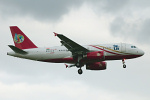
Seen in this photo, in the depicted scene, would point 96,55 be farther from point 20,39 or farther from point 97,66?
point 20,39

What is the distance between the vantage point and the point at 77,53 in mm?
67688

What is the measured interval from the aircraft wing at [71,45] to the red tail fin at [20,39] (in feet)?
29.6

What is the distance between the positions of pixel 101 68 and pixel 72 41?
1163cm

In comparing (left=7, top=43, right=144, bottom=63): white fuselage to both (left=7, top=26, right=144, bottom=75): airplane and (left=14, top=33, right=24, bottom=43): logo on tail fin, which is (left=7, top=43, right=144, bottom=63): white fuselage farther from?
(left=14, top=33, right=24, bottom=43): logo on tail fin

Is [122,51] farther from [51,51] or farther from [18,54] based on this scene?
[18,54]

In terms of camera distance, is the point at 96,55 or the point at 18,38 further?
the point at 18,38

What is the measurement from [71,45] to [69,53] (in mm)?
3858

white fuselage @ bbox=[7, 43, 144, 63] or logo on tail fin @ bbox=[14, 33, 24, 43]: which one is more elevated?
logo on tail fin @ bbox=[14, 33, 24, 43]

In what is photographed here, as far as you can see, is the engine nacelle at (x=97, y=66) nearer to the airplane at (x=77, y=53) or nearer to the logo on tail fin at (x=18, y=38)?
the airplane at (x=77, y=53)

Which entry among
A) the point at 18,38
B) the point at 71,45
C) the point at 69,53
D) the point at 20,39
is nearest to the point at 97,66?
the point at 69,53

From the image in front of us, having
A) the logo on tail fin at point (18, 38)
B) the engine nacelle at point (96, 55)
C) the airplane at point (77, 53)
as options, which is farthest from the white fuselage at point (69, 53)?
the logo on tail fin at point (18, 38)

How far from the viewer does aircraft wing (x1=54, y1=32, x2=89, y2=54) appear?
208ft

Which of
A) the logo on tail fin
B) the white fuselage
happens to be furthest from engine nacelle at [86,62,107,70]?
the logo on tail fin

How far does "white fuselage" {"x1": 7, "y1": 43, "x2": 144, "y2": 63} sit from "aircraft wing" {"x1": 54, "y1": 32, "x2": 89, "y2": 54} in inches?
70.8
